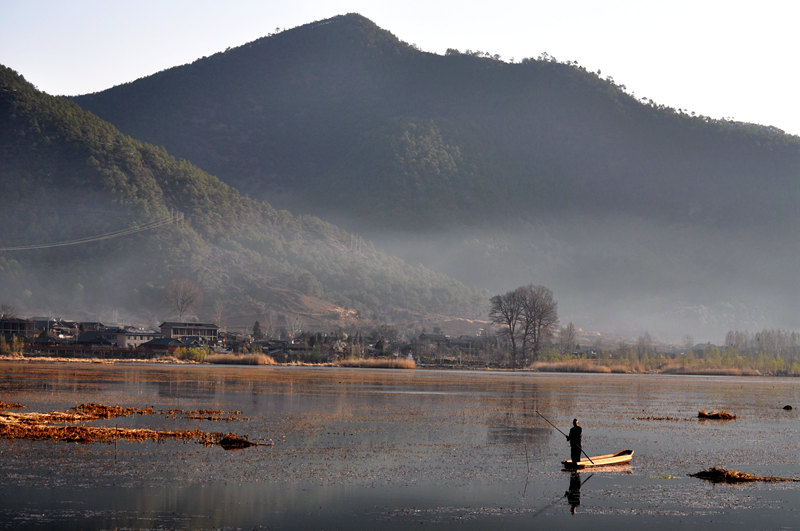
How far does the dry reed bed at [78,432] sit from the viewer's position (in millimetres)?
38469

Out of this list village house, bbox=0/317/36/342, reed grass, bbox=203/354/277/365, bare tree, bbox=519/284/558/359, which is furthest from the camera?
village house, bbox=0/317/36/342

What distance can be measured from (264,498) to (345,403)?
33.9 metres

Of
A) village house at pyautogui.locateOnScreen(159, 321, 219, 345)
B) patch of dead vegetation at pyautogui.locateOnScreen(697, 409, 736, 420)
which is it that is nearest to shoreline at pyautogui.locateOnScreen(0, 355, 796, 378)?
village house at pyautogui.locateOnScreen(159, 321, 219, 345)

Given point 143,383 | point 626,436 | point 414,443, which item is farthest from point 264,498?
point 143,383

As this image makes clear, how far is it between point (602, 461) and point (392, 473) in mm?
8903

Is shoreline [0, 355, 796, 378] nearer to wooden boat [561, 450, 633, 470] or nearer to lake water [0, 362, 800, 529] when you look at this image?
lake water [0, 362, 800, 529]

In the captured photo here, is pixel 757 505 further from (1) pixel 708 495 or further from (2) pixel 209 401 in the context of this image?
(2) pixel 209 401

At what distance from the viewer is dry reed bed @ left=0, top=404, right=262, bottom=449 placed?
38.5 meters

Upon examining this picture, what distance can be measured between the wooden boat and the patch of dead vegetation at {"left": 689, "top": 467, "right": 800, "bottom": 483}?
295 centimetres

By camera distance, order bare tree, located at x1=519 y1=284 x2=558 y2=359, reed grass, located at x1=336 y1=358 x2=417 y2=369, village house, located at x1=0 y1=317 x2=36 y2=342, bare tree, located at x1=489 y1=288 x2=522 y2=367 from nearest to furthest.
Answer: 1. reed grass, located at x1=336 y1=358 x2=417 y2=369
2. bare tree, located at x1=519 y1=284 x2=558 y2=359
3. village house, located at x1=0 y1=317 x2=36 y2=342
4. bare tree, located at x1=489 y1=288 x2=522 y2=367

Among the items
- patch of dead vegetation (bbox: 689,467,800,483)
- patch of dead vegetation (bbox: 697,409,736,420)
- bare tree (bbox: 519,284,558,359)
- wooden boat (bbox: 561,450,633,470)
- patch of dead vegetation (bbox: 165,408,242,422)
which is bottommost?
patch of dead vegetation (bbox: 689,467,800,483)

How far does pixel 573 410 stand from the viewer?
62.6 m

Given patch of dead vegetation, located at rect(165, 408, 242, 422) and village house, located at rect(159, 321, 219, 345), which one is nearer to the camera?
patch of dead vegetation, located at rect(165, 408, 242, 422)

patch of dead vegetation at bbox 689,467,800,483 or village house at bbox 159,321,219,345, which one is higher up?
village house at bbox 159,321,219,345
